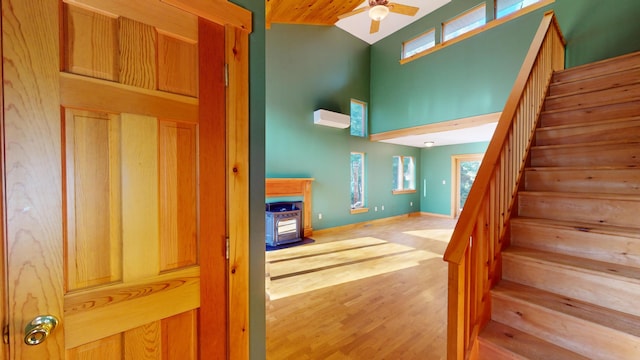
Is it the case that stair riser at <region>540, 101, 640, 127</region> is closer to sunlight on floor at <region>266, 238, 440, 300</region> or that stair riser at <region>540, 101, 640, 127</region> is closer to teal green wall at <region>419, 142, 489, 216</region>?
sunlight on floor at <region>266, 238, 440, 300</region>

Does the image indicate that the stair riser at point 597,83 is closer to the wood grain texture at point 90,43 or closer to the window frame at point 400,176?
the wood grain texture at point 90,43

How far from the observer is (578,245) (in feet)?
5.41

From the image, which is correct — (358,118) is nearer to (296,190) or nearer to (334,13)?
(334,13)

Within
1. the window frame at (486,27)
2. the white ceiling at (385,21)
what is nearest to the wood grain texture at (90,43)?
the white ceiling at (385,21)

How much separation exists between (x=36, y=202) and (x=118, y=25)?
0.60 meters

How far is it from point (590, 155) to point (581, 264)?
3.73 feet

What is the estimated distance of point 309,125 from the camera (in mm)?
5578

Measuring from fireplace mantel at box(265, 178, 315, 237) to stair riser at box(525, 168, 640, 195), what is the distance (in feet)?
12.6

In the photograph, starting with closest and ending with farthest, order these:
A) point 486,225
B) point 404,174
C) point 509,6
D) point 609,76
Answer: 1. point 486,225
2. point 609,76
3. point 509,6
4. point 404,174

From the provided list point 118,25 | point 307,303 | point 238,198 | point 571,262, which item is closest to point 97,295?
point 238,198

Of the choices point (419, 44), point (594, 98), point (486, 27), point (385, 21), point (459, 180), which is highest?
point (385, 21)

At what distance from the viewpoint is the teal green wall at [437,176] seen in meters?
7.39

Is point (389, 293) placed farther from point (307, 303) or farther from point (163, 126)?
point (163, 126)

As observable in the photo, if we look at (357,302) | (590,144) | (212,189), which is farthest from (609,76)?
(212,189)
